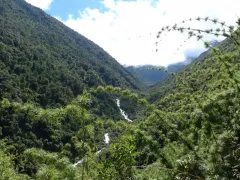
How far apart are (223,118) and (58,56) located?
142 m

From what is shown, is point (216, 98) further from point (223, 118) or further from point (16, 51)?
point (16, 51)

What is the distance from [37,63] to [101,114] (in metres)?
29.4

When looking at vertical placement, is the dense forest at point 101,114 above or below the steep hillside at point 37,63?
below

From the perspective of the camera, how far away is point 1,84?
88.8 m

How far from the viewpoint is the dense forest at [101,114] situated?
386 centimetres

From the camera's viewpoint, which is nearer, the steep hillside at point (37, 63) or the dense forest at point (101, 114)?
the dense forest at point (101, 114)

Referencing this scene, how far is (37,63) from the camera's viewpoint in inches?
4473

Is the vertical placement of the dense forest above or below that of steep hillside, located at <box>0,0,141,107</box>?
below

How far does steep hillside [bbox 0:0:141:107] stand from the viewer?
323 ft

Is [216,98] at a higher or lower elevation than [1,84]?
lower

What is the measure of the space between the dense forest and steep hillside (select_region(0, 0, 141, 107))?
1.31 feet

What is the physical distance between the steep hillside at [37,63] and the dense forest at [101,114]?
40 cm

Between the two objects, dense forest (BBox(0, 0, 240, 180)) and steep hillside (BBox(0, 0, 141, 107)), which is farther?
steep hillside (BBox(0, 0, 141, 107))

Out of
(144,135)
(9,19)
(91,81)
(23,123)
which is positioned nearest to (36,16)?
(9,19)
